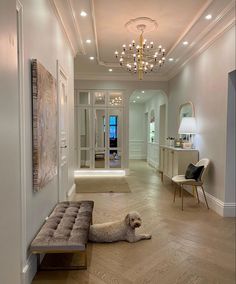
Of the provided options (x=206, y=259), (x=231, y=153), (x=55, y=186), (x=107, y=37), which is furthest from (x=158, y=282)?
(x=107, y=37)

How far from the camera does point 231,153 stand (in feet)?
13.3

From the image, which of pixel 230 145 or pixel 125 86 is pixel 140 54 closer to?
pixel 230 145

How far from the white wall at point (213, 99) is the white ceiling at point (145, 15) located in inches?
11.3

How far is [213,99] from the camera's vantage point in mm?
4531

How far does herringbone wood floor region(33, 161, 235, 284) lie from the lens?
2340 mm

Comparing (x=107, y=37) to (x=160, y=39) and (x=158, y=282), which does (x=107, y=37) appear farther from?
(x=158, y=282)

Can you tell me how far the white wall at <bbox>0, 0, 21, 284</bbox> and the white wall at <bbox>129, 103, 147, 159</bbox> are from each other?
1141cm

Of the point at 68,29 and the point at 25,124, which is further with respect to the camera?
the point at 68,29

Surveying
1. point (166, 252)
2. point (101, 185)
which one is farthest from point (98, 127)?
point (166, 252)

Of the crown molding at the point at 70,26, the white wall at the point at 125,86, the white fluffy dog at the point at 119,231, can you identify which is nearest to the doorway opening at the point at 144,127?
the white wall at the point at 125,86

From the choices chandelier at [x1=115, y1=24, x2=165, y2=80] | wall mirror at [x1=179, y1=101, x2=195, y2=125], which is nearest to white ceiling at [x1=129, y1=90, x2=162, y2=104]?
wall mirror at [x1=179, y1=101, x2=195, y2=125]

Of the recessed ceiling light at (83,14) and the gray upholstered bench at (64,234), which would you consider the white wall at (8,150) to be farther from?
the recessed ceiling light at (83,14)

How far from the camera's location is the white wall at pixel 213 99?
4.07m

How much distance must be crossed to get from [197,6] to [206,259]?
345cm
